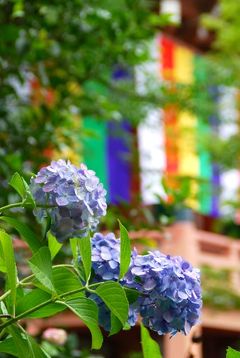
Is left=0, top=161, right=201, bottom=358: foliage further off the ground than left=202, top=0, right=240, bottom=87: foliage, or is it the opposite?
left=202, top=0, right=240, bottom=87: foliage

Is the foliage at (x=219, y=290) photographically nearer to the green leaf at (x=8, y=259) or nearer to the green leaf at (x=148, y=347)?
the green leaf at (x=148, y=347)

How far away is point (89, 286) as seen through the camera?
37.5 inches

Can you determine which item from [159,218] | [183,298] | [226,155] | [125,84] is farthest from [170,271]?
[226,155]

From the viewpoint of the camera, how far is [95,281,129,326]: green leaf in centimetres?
93

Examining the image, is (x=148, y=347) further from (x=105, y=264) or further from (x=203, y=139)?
(x=203, y=139)

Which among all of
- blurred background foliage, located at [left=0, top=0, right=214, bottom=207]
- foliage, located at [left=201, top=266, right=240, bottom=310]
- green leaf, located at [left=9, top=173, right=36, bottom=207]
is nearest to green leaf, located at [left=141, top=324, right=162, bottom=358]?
green leaf, located at [left=9, top=173, right=36, bottom=207]

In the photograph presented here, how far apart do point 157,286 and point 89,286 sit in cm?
9

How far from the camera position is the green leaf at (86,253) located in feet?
3.11

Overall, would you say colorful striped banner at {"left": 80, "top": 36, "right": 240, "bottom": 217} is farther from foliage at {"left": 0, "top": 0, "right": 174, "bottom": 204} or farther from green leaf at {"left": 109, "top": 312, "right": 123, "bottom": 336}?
green leaf at {"left": 109, "top": 312, "right": 123, "bottom": 336}

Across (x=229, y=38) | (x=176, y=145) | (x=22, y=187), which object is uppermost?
(x=229, y=38)

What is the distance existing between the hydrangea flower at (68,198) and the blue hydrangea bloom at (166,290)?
101 mm

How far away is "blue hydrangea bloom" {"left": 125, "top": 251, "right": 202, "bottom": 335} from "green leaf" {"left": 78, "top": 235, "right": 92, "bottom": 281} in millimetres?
62

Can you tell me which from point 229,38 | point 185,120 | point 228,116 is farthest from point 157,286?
point 185,120

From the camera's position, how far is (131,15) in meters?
2.34
